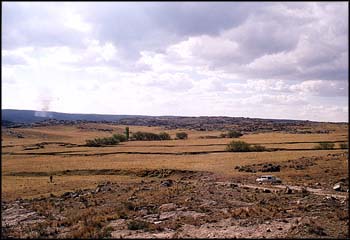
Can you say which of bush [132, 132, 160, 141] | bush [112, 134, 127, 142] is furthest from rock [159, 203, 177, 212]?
bush [132, 132, 160, 141]

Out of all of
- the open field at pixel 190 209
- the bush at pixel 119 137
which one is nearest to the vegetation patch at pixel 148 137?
the bush at pixel 119 137

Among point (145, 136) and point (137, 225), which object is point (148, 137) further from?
point (137, 225)

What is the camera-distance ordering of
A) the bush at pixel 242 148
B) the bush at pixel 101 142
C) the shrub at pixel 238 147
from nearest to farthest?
the bush at pixel 242 148 → the shrub at pixel 238 147 → the bush at pixel 101 142

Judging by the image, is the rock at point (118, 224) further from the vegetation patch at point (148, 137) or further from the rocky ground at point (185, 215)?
the vegetation patch at point (148, 137)

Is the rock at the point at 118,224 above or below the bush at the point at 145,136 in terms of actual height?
above

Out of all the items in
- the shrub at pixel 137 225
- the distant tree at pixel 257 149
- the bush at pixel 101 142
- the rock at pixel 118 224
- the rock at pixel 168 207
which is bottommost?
the bush at pixel 101 142

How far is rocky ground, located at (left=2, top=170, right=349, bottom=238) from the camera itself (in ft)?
60.6

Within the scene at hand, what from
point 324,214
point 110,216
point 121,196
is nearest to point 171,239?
point 110,216

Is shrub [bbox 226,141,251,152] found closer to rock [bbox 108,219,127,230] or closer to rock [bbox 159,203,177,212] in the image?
rock [bbox 159,203,177,212]

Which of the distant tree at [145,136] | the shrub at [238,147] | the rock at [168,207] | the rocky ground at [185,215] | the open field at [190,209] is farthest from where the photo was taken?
the distant tree at [145,136]

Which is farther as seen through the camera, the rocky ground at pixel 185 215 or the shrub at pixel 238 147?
the shrub at pixel 238 147

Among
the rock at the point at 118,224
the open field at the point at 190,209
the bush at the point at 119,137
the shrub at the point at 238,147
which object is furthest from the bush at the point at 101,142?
the rock at the point at 118,224

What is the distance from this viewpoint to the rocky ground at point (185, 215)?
60.6ft

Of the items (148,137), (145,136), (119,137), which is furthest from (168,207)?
(145,136)
